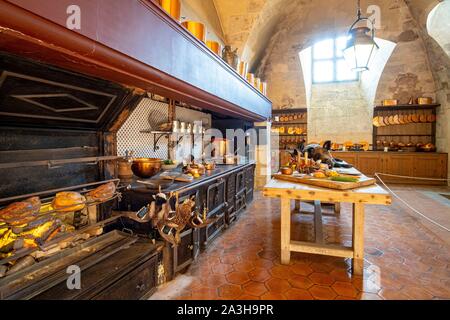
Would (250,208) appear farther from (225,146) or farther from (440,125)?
(440,125)

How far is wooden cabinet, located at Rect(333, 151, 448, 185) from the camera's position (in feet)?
25.2

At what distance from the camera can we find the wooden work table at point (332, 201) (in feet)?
7.80

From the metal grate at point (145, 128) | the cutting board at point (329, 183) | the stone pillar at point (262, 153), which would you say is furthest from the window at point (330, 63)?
the cutting board at point (329, 183)

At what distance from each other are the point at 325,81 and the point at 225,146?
6.14 metres

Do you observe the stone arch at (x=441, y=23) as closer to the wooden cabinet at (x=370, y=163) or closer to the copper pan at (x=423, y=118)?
the copper pan at (x=423, y=118)

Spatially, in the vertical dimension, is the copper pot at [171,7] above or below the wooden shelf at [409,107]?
below

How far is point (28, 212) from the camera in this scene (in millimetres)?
1406

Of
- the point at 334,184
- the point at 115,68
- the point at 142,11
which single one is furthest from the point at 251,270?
the point at 142,11

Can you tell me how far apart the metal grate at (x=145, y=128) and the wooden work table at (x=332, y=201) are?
164 centimetres

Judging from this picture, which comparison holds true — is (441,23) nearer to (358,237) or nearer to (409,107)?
(409,107)

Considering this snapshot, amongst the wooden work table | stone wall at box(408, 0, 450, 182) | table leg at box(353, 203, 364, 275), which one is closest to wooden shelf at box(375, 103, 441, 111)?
stone wall at box(408, 0, 450, 182)

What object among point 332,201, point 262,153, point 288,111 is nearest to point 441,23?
point 262,153

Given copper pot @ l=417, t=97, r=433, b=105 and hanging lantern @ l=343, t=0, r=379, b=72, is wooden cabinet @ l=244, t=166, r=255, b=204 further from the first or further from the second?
copper pot @ l=417, t=97, r=433, b=105

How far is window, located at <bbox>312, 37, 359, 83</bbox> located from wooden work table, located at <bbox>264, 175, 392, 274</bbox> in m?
7.95
